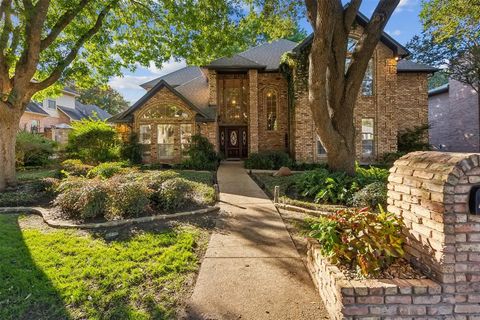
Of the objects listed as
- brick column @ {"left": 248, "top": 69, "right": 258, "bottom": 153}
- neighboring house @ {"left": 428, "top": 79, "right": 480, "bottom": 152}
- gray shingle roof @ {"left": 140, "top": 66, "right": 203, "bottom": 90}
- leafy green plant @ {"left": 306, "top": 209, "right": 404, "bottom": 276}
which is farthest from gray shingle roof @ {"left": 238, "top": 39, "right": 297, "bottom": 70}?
leafy green plant @ {"left": 306, "top": 209, "right": 404, "bottom": 276}

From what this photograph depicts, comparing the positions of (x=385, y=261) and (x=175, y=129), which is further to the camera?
(x=175, y=129)

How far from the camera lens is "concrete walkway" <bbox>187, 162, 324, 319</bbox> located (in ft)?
9.88

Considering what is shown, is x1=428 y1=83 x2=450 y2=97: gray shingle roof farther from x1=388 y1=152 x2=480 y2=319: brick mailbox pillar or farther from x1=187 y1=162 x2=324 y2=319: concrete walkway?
x1=388 y1=152 x2=480 y2=319: brick mailbox pillar

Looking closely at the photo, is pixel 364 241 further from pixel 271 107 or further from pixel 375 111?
pixel 271 107

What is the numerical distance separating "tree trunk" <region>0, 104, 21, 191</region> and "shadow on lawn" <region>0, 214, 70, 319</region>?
586 cm

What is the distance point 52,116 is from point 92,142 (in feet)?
64.7

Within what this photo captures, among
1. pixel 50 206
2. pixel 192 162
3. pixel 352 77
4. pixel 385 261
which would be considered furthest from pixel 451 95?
pixel 50 206

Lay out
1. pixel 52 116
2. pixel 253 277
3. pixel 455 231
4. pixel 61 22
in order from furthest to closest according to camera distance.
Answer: pixel 52 116, pixel 61 22, pixel 253 277, pixel 455 231

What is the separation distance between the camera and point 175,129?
16.2m

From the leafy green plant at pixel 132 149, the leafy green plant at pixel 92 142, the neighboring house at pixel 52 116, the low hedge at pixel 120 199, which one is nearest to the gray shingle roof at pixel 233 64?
the leafy green plant at pixel 132 149

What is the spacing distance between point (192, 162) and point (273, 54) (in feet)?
32.1

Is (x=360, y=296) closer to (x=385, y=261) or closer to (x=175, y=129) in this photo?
(x=385, y=261)

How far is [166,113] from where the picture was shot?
16.0 metres

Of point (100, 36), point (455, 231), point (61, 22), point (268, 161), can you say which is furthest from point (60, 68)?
point (455, 231)
